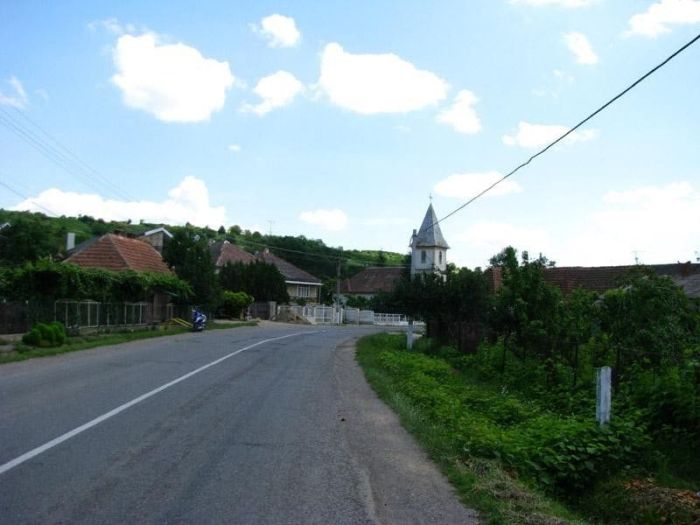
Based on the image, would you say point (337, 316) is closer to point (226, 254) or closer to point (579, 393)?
point (226, 254)

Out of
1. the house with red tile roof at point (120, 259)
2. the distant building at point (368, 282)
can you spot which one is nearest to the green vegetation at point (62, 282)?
the house with red tile roof at point (120, 259)

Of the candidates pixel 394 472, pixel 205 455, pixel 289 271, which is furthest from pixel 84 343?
pixel 289 271

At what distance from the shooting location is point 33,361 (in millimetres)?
18344

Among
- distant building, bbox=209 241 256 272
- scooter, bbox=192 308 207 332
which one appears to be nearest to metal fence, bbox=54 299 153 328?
scooter, bbox=192 308 207 332

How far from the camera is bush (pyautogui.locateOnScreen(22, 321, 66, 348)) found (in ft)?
74.0

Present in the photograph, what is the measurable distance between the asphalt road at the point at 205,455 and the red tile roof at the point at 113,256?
25.4 meters

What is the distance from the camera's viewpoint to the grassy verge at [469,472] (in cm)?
580

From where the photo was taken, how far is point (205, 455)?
742 centimetres

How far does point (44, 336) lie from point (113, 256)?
57.5 feet

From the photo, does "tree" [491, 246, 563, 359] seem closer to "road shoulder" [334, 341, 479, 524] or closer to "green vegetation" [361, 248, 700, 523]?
"green vegetation" [361, 248, 700, 523]

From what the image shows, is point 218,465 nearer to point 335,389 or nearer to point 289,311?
point 335,389

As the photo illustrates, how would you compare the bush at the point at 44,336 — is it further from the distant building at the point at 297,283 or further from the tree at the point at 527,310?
the distant building at the point at 297,283

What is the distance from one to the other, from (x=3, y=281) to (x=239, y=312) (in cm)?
3159

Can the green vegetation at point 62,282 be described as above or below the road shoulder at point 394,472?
above
